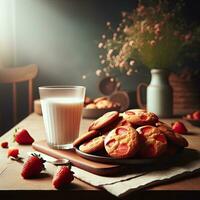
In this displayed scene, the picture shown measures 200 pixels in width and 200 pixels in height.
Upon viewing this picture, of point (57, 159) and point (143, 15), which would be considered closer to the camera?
point (57, 159)

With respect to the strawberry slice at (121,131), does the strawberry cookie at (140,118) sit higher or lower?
higher

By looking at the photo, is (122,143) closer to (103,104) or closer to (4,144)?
(4,144)

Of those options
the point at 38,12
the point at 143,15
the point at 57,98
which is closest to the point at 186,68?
the point at 143,15

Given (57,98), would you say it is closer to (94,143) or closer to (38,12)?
(94,143)

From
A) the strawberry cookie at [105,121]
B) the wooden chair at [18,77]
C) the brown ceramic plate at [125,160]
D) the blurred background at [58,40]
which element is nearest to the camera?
the brown ceramic plate at [125,160]

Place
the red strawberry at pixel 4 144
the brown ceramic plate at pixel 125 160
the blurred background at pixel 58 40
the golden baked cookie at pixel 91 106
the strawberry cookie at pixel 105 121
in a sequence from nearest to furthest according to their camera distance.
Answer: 1. the brown ceramic plate at pixel 125 160
2. the strawberry cookie at pixel 105 121
3. the red strawberry at pixel 4 144
4. the golden baked cookie at pixel 91 106
5. the blurred background at pixel 58 40

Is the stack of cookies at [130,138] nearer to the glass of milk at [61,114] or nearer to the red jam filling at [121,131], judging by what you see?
the red jam filling at [121,131]

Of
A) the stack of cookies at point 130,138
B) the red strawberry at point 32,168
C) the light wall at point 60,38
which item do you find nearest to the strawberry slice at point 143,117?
the stack of cookies at point 130,138
